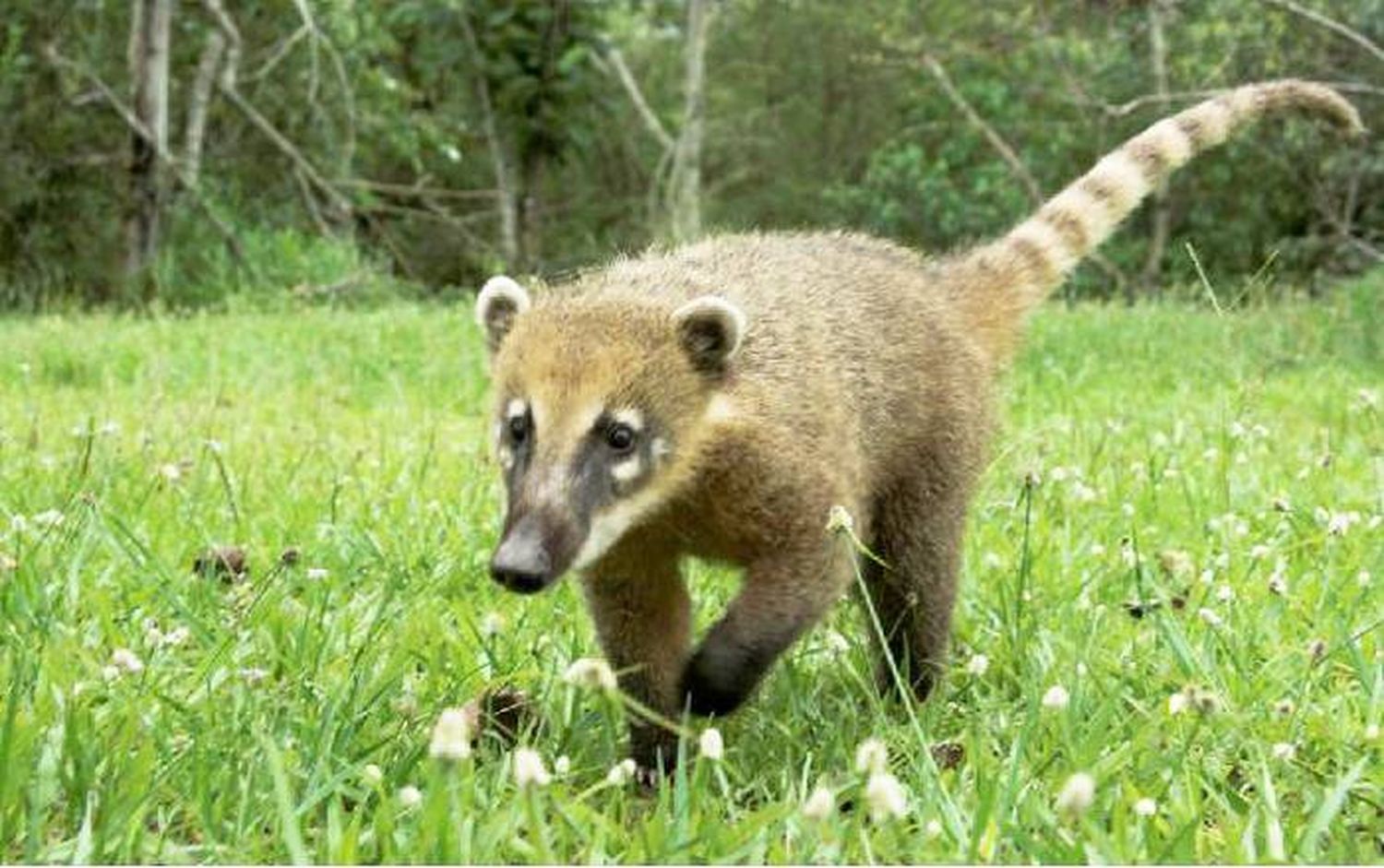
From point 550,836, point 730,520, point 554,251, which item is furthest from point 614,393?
point 554,251

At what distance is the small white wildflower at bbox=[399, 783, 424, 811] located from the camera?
2.32 metres

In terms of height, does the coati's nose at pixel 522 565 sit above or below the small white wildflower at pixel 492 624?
above

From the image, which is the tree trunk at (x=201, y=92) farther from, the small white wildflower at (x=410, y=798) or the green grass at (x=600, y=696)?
the small white wildflower at (x=410, y=798)

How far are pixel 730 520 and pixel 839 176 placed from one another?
32.8 meters

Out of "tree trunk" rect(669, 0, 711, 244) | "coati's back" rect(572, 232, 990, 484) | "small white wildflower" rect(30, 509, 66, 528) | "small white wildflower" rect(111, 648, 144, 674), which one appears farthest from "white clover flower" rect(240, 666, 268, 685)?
"tree trunk" rect(669, 0, 711, 244)

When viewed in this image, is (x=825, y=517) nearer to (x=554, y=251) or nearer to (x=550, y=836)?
(x=550, y=836)

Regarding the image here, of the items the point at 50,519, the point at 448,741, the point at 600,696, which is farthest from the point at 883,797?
the point at 50,519

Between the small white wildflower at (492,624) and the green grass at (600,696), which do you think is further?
the small white wildflower at (492,624)

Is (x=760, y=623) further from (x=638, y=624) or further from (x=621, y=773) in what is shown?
(x=621, y=773)

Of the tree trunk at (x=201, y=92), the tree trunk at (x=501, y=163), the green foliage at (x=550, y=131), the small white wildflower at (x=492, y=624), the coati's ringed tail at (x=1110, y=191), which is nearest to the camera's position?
the small white wildflower at (x=492, y=624)

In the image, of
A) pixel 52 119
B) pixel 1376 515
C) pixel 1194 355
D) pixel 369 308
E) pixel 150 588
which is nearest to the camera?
pixel 150 588

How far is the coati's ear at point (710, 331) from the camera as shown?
325 centimetres

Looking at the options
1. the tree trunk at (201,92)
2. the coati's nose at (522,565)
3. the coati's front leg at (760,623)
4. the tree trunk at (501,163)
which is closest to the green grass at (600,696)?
the coati's front leg at (760,623)

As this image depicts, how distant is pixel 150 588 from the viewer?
3.66 meters
